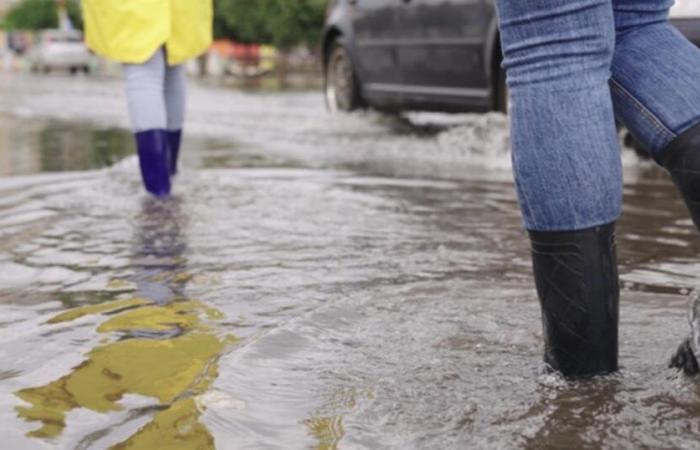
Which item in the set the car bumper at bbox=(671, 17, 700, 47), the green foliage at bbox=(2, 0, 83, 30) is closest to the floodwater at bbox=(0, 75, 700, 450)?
Result: the car bumper at bbox=(671, 17, 700, 47)

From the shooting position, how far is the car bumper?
16.4 ft

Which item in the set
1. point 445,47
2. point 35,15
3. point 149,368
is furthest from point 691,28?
point 35,15

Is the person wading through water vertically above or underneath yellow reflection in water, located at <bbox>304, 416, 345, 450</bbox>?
above

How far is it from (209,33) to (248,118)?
5550mm

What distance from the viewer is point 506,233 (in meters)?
3.48

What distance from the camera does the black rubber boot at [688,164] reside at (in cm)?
171

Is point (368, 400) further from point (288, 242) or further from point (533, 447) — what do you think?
point (288, 242)

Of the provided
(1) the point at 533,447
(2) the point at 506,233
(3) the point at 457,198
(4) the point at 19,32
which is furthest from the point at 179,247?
(4) the point at 19,32

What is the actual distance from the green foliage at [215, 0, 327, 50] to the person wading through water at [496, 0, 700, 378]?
2432 centimetres

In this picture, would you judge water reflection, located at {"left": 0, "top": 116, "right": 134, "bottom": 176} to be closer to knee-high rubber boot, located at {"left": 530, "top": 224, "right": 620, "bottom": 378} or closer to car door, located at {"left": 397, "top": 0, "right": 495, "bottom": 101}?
car door, located at {"left": 397, "top": 0, "right": 495, "bottom": 101}

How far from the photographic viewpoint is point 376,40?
7.91m

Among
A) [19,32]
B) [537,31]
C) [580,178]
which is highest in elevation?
[537,31]

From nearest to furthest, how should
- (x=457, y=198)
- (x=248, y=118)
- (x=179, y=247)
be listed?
(x=179, y=247) → (x=457, y=198) → (x=248, y=118)

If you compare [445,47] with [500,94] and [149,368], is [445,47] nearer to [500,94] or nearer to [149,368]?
[500,94]
